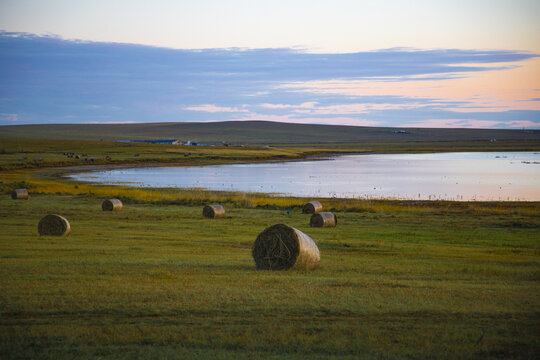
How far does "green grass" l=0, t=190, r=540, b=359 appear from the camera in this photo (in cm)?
913

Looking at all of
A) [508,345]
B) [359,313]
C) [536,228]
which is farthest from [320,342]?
[536,228]

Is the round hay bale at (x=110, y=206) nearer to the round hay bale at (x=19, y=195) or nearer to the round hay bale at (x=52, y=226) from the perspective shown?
the round hay bale at (x=19, y=195)

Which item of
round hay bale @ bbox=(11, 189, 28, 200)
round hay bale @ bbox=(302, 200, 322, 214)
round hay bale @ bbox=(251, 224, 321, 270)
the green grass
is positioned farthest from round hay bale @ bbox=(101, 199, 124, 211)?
round hay bale @ bbox=(251, 224, 321, 270)

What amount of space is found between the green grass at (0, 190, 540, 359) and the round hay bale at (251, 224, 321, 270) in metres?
0.47

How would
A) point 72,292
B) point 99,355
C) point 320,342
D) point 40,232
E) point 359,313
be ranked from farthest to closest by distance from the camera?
point 40,232, point 72,292, point 359,313, point 320,342, point 99,355

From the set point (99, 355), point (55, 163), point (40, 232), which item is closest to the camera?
point (99, 355)

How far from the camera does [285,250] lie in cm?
1545

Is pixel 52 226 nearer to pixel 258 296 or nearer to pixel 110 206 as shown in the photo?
pixel 110 206

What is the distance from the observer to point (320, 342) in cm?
934

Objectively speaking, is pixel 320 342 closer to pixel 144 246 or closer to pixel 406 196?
pixel 144 246

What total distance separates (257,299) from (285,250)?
3.72 meters

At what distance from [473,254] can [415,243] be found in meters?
3.36

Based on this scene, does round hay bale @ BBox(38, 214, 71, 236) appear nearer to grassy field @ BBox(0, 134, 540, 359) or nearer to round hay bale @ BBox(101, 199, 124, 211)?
grassy field @ BBox(0, 134, 540, 359)

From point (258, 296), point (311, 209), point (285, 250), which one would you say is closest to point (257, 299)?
point (258, 296)
